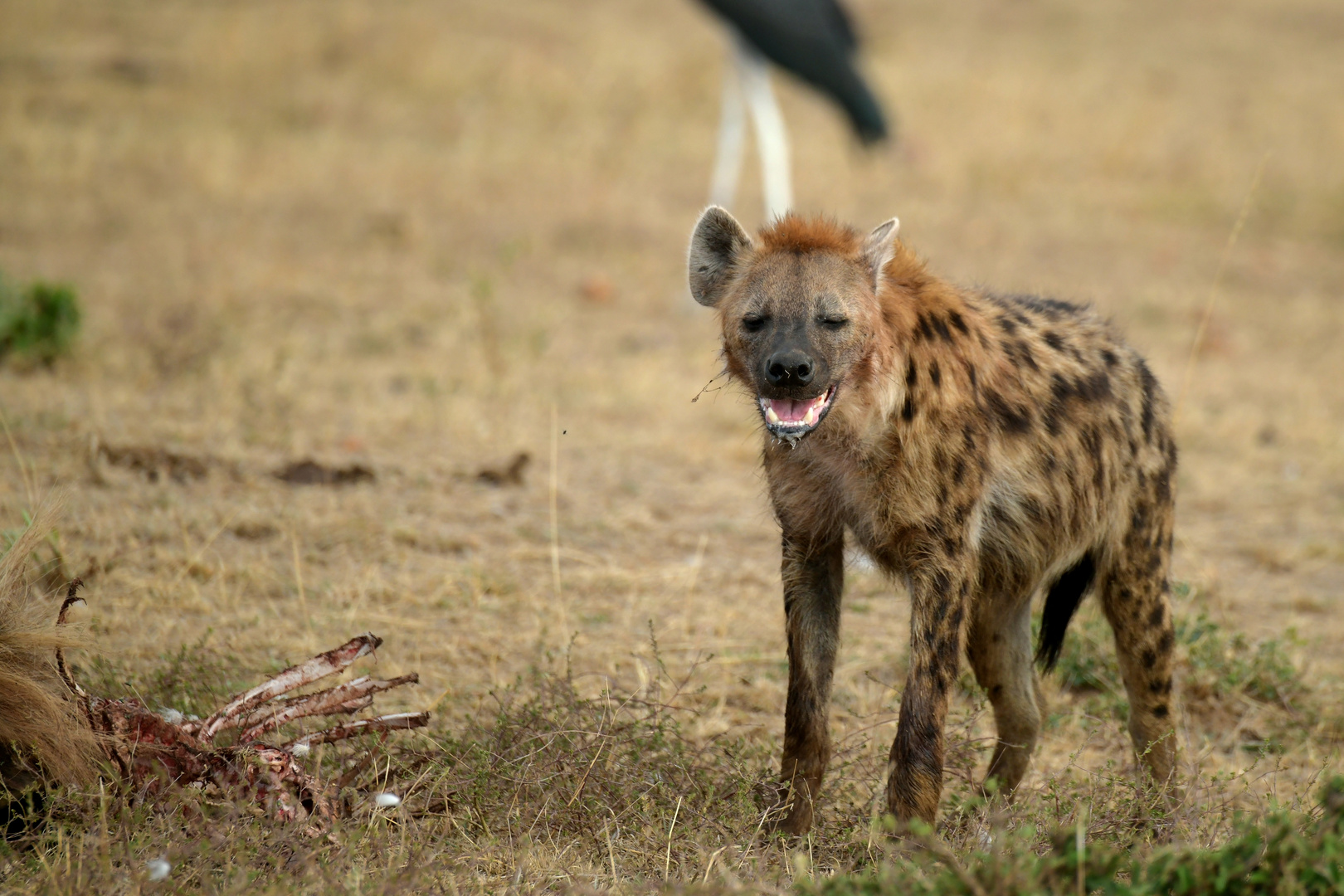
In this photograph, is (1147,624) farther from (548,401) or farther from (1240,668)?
(548,401)

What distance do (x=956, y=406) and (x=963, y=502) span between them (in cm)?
23

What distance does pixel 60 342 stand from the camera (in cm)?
657

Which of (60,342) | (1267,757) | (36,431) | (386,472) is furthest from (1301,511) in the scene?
(60,342)

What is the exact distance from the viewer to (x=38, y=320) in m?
6.52

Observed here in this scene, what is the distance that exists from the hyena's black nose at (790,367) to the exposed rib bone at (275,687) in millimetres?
1125

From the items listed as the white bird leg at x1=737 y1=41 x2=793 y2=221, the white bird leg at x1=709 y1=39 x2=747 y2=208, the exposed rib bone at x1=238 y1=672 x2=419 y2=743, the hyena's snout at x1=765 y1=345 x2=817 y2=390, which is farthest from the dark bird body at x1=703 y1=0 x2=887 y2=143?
the exposed rib bone at x1=238 y1=672 x2=419 y2=743

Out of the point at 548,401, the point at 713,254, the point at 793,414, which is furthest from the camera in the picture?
the point at 548,401

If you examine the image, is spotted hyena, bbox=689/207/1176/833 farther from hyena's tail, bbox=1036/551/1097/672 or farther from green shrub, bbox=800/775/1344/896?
green shrub, bbox=800/775/1344/896

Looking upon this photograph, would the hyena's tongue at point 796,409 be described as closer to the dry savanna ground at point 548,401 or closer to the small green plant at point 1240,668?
the dry savanna ground at point 548,401

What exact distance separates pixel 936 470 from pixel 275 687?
1575 mm

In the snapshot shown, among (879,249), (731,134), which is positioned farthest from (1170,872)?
(731,134)

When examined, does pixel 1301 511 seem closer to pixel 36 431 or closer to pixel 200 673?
pixel 200 673

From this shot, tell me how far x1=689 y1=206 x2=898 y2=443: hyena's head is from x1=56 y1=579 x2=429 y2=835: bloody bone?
1090 millimetres

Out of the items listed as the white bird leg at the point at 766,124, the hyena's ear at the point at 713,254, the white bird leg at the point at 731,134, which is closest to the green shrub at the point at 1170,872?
the hyena's ear at the point at 713,254
